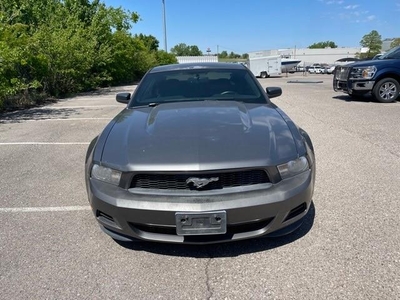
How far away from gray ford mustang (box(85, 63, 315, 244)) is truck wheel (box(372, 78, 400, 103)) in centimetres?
897

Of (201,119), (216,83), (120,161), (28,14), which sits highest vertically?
(28,14)

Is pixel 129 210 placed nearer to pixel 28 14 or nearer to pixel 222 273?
pixel 222 273

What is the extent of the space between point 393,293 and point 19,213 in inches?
138

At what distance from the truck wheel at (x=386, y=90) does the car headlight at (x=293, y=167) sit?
9.25 meters

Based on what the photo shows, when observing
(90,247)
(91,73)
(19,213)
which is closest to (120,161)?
(90,247)

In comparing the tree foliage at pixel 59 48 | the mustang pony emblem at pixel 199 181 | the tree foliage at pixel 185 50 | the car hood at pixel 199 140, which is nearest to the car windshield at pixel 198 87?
the car hood at pixel 199 140

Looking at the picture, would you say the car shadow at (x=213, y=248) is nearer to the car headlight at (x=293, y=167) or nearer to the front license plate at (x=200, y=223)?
the front license plate at (x=200, y=223)

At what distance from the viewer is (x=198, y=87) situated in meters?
3.85

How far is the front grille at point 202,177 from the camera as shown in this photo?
222 cm

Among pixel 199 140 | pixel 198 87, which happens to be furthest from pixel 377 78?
pixel 199 140

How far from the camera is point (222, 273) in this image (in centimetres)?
228

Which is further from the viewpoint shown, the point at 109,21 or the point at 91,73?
the point at 109,21

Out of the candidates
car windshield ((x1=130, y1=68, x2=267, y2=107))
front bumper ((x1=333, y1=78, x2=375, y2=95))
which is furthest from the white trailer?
car windshield ((x1=130, y1=68, x2=267, y2=107))

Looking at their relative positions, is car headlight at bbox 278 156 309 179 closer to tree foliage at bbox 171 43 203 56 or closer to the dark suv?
the dark suv
